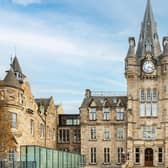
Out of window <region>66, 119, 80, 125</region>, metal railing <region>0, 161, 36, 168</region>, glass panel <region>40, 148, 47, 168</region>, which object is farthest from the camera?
window <region>66, 119, 80, 125</region>

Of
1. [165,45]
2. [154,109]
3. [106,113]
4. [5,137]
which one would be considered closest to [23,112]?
[5,137]

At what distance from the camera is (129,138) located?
8031 cm

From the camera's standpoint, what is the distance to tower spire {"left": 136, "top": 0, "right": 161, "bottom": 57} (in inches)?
3270

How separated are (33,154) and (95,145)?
114 feet

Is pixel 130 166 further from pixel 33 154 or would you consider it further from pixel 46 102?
pixel 33 154

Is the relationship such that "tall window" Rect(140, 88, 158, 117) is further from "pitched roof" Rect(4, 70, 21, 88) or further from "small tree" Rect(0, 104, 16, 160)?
"small tree" Rect(0, 104, 16, 160)

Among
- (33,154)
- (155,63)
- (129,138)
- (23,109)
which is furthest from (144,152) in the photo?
(33,154)

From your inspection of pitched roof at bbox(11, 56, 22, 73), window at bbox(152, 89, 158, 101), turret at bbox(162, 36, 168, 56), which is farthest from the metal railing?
turret at bbox(162, 36, 168, 56)

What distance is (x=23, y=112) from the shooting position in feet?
204

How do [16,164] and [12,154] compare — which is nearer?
[16,164]

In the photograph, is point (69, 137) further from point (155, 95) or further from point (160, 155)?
point (155, 95)

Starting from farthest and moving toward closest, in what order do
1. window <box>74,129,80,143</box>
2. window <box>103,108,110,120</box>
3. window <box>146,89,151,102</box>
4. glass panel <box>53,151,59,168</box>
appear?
window <box>74,129,80,143</box> < window <box>103,108,110,120</box> < window <box>146,89,151,102</box> < glass panel <box>53,151,59,168</box>

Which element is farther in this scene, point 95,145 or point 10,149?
point 95,145

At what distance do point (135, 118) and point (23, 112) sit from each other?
2486cm
